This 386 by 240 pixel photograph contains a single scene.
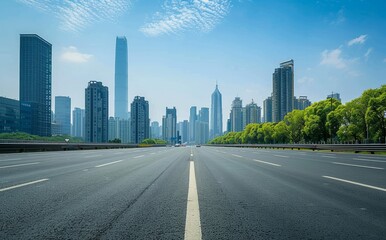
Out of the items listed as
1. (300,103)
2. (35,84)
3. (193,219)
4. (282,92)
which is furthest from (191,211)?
(300,103)

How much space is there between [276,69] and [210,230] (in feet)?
587

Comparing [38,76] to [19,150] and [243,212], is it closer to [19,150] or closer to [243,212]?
[19,150]

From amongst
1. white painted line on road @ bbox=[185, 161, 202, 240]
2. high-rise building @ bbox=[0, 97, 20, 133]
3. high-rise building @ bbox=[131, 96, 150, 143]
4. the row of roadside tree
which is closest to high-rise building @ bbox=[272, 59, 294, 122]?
high-rise building @ bbox=[131, 96, 150, 143]

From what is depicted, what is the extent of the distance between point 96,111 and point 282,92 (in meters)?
104

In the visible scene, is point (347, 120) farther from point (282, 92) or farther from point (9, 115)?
point (9, 115)

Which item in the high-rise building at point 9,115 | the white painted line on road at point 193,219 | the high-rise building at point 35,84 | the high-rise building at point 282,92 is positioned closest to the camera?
the white painted line on road at point 193,219

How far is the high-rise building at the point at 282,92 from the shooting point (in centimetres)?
16750

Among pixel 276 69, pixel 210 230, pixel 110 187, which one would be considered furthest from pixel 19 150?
pixel 276 69

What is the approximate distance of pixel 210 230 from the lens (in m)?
3.55

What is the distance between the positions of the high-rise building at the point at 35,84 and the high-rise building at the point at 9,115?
4.33 metres

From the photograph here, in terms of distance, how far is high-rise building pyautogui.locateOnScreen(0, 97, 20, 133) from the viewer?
357 feet

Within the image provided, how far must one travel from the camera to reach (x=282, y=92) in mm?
169625

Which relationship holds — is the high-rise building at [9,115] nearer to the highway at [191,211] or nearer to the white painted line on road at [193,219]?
the highway at [191,211]

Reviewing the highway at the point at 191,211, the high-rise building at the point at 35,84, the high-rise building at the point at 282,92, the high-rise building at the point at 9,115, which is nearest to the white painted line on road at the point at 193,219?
the highway at the point at 191,211
